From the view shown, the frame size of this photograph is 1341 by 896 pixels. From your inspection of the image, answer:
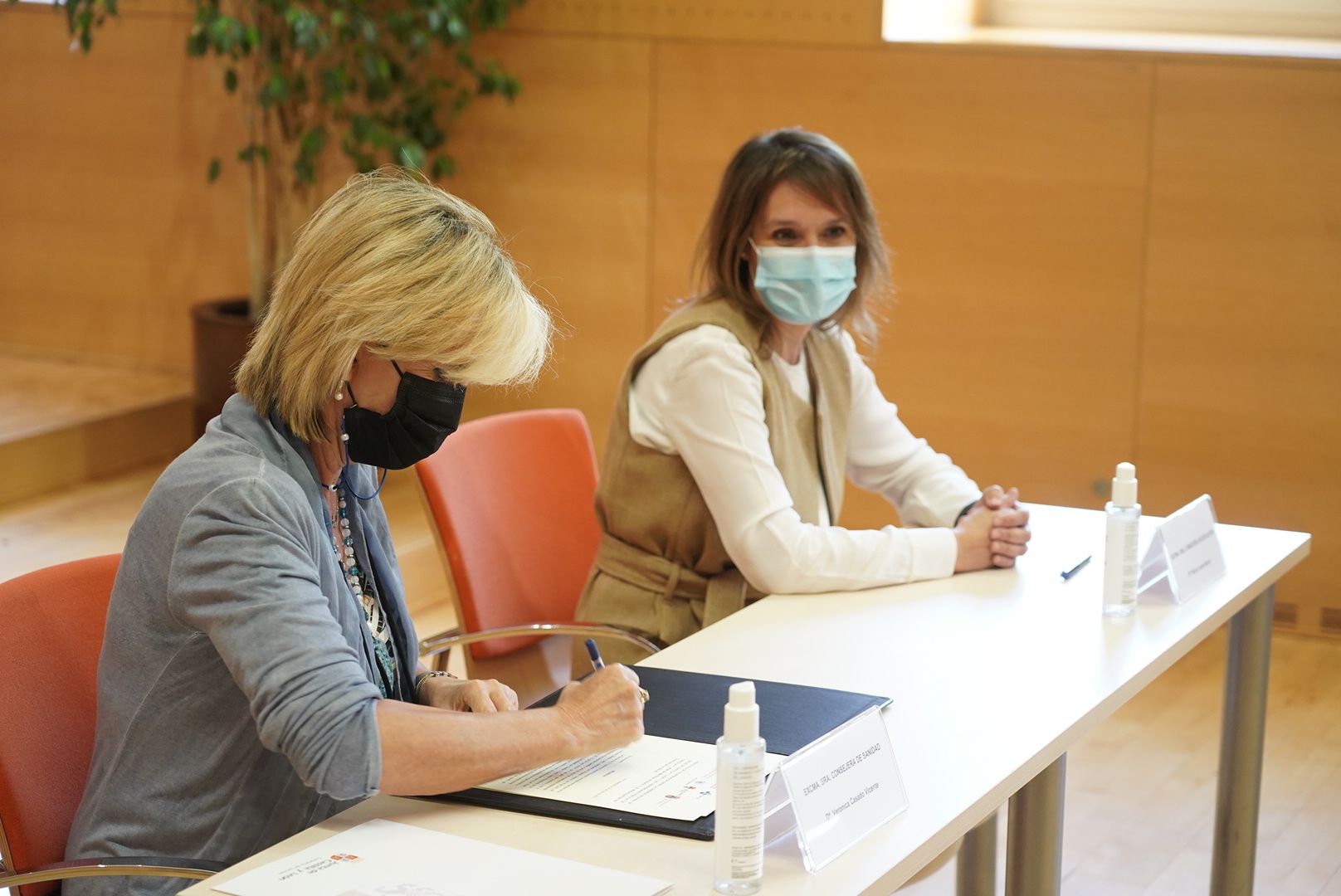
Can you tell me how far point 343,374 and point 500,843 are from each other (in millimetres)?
522

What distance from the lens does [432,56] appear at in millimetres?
5086

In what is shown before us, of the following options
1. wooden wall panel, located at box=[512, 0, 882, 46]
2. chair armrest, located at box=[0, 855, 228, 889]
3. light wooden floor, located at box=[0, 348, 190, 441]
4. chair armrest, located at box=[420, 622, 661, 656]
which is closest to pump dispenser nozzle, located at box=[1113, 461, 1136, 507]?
chair armrest, located at box=[420, 622, 661, 656]

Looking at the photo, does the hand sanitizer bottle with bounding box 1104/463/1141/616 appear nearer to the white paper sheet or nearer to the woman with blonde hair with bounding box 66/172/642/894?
the woman with blonde hair with bounding box 66/172/642/894

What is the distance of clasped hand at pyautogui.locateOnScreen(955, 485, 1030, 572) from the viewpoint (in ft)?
8.06

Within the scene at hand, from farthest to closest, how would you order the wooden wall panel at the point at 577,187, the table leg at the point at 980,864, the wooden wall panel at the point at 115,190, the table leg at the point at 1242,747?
the wooden wall panel at the point at 115,190, the wooden wall panel at the point at 577,187, the table leg at the point at 1242,747, the table leg at the point at 980,864

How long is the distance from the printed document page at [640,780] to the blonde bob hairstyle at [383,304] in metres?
0.43

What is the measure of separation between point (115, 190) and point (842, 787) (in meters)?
4.88

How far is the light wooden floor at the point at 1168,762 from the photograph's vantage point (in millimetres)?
3027

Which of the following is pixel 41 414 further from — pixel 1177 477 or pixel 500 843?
pixel 500 843

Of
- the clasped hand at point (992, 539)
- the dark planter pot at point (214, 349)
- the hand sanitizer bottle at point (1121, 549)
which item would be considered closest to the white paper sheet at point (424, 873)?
the hand sanitizer bottle at point (1121, 549)

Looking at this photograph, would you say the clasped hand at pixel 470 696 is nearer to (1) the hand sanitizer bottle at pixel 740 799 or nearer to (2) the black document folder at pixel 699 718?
(2) the black document folder at pixel 699 718

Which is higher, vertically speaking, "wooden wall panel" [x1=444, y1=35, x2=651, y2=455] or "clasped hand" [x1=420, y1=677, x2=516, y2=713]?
"wooden wall panel" [x1=444, y1=35, x2=651, y2=455]

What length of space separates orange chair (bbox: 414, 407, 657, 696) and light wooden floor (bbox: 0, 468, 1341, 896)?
42 centimetres

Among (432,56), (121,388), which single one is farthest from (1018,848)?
(121,388)
